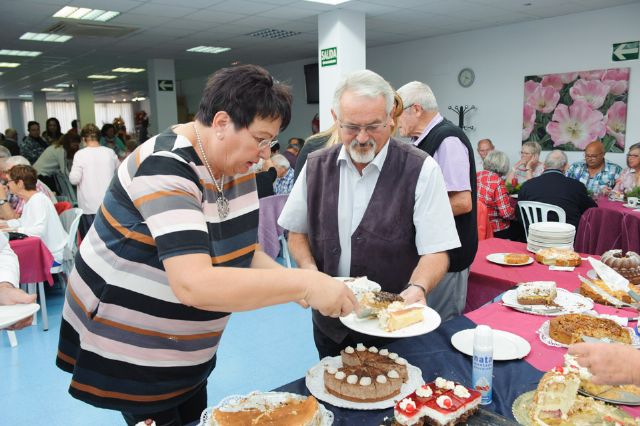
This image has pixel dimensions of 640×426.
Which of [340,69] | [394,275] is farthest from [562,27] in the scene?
[394,275]

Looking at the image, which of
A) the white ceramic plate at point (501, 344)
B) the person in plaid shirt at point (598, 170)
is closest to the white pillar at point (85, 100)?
the person in plaid shirt at point (598, 170)

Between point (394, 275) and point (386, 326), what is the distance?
378 millimetres

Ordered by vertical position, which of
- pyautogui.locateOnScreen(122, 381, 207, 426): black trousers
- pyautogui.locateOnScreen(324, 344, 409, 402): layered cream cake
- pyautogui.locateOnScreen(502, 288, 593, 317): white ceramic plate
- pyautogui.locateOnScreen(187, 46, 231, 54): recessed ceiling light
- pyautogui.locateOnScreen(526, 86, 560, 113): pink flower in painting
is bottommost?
pyautogui.locateOnScreen(122, 381, 207, 426): black trousers

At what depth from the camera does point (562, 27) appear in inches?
283

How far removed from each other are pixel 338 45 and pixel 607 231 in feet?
15.3

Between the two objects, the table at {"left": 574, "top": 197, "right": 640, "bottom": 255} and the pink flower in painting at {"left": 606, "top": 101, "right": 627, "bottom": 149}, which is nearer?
the table at {"left": 574, "top": 197, "right": 640, "bottom": 255}

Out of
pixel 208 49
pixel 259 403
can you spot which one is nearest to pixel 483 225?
pixel 259 403

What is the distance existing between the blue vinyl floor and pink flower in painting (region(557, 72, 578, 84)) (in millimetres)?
5548

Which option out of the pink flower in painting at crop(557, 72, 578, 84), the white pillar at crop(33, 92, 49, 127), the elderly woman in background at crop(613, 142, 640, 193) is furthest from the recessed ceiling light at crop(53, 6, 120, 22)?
the white pillar at crop(33, 92, 49, 127)

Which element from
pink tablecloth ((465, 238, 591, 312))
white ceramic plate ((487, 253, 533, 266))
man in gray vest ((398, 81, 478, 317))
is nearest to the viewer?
man in gray vest ((398, 81, 478, 317))

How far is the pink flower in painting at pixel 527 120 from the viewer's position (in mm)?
7555

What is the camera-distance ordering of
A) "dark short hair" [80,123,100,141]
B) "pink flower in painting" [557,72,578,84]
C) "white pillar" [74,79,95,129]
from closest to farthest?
"dark short hair" [80,123,100,141]
"pink flower in painting" [557,72,578,84]
"white pillar" [74,79,95,129]

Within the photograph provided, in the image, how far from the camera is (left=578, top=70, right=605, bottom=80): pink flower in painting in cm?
679

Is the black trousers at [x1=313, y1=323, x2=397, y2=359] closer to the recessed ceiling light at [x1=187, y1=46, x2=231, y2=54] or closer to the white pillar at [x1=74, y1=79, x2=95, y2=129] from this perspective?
the recessed ceiling light at [x1=187, y1=46, x2=231, y2=54]
